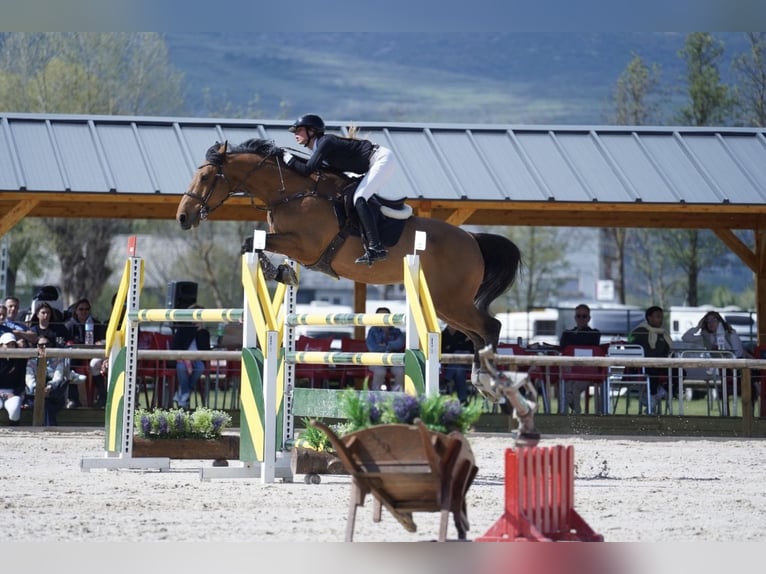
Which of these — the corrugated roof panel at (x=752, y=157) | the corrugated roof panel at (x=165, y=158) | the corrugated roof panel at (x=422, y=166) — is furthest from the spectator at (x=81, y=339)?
the corrugated roof panel at (x=752, y=157)

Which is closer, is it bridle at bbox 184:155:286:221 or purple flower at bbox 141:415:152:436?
purple flower at bbox 141:415:152:436

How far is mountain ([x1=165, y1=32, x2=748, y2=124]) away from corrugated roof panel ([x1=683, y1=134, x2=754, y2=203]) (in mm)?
111325

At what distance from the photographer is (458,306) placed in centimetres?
938

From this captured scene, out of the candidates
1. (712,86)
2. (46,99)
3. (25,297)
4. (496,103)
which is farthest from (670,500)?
(496,103)

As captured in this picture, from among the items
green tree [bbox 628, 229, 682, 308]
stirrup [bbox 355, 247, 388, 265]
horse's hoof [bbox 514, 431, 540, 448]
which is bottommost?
horse's hoof [bbox 514, 431, 540, 448]

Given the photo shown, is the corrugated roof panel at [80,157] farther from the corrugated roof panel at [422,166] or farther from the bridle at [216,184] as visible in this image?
the bridle at [216,184]

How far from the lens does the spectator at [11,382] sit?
37.9 feet

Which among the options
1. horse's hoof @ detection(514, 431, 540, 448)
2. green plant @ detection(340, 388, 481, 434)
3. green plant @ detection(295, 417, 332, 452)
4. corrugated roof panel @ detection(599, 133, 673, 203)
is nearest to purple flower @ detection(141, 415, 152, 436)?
green plant @ detection(295, 417, 332, 452)

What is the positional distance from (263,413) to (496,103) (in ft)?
434

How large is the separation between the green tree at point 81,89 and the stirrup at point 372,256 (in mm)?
23089

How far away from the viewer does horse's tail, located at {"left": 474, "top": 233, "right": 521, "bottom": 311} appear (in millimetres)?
9812

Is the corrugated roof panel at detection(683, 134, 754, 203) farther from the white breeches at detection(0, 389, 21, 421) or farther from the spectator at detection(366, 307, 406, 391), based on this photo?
the white breeches at detection(0, 389, 21, 421)

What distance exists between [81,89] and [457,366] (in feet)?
72.8

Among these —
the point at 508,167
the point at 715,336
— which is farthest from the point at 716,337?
the point at 508,167
